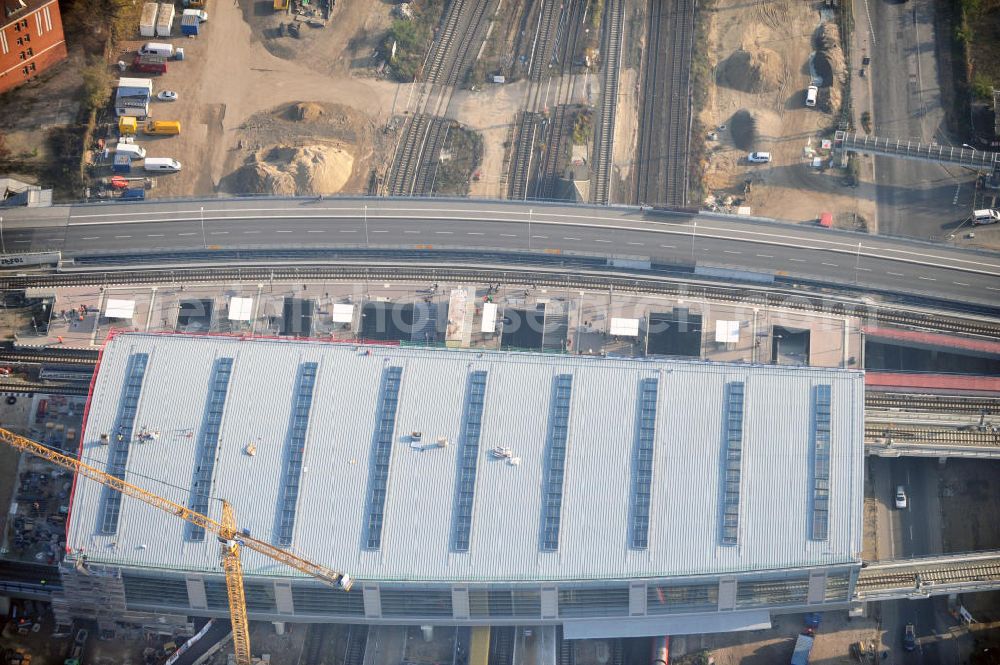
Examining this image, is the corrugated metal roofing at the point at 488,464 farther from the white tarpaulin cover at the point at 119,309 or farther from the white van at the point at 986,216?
the white van at the point at 986,216

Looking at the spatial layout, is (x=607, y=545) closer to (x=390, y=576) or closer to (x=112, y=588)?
(x=390, y=576)

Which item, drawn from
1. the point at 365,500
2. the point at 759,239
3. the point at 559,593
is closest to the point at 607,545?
the point at 559,593

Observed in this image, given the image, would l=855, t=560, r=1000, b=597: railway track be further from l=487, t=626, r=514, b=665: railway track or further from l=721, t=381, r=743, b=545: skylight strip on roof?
l=487, t=626, r=514, b=665: railway track

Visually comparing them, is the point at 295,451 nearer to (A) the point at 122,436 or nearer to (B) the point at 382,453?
(B) the point at 382,453

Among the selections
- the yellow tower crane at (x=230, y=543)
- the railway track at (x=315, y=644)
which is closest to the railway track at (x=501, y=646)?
the yellow tower crane at (x=230, y=543)

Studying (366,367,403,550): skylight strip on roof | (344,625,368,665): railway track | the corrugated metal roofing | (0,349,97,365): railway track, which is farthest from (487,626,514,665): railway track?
(0,349,97,365): railway track
